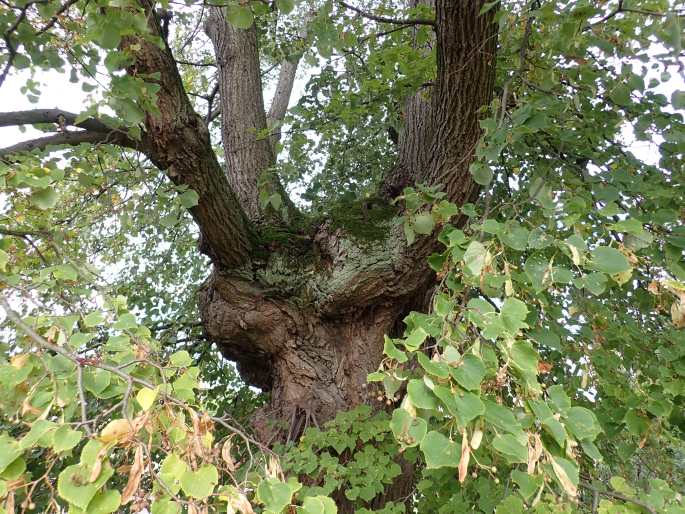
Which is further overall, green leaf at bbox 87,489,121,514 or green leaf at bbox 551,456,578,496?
green leaf at bbox 551,456,578,496

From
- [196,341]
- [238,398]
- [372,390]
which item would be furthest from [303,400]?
[196,341]

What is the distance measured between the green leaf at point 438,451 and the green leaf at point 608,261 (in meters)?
0.53

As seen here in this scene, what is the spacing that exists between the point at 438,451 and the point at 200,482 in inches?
18.0

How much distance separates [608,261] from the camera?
108cm

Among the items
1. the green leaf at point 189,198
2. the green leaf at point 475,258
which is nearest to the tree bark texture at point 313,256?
the green leaf at point 189,198

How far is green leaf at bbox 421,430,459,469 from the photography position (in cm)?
89

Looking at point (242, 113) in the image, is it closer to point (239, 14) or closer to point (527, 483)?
point (239, 14)

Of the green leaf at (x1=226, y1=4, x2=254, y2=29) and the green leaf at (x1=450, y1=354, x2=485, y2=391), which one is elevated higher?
the green leaf at (x1=226, y1=4, x2=254, y2=29)

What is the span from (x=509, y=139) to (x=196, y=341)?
120 inches

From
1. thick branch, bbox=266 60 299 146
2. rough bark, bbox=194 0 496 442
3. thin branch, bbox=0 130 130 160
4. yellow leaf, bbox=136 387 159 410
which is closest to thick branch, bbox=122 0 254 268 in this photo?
thin branch, bbox=0 130 130 160

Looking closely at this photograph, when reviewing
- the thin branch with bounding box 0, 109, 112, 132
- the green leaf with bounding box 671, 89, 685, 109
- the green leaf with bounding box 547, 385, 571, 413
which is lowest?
the green leaf with bounding box 547, 385, 571, 413

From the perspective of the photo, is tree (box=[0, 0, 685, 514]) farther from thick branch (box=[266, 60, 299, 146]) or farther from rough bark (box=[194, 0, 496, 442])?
thick branch (box=[266, 60, 299, 146])

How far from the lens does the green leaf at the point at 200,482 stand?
84 centimetres

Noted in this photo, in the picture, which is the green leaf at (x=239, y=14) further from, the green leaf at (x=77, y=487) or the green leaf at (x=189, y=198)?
the green leaf at (x=77, y=487)
